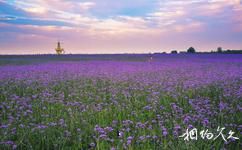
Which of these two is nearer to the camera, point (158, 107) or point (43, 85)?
point (158, 107)

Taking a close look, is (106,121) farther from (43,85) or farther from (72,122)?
(43,85)

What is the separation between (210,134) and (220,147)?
0.24 meters

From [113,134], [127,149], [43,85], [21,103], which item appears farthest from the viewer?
[43,85]

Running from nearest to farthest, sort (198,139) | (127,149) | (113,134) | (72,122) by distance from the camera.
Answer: (127,149)
(198,139)
(113,134)
(72,122)

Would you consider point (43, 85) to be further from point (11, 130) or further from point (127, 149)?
point (127, 149)

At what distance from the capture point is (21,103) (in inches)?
218

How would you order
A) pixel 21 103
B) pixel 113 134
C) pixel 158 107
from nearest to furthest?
pixel 113 134 → pixel 158 107 → pixel 21 103

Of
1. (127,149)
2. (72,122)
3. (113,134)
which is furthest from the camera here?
(72,122)

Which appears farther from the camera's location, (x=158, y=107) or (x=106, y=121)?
(x=158, y=107)

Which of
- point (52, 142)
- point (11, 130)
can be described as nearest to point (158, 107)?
point (52, 142)

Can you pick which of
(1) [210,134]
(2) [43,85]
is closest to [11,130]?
(1) [210,134]

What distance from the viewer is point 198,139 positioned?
3424 millimetres

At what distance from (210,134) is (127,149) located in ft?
3.80

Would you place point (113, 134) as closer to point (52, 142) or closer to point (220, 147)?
point (52, 142)
